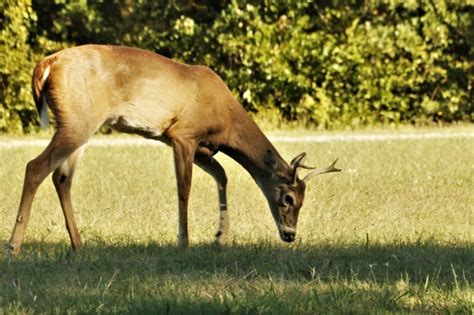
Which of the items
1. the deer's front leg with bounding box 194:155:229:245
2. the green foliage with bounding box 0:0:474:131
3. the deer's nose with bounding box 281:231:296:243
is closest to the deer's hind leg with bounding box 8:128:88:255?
the deer's front leg with bounding box 194:155:229:245

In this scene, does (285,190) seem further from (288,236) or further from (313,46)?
(313,46)

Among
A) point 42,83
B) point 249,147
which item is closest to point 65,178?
point 42,83

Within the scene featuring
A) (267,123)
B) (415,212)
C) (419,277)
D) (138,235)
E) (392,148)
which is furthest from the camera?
(267,123)

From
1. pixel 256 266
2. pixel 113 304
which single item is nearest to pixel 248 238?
pixel 256 266

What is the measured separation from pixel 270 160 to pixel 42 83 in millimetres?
2119

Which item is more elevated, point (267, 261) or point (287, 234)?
point (267, 261)

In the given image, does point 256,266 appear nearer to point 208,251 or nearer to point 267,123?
point 208,251

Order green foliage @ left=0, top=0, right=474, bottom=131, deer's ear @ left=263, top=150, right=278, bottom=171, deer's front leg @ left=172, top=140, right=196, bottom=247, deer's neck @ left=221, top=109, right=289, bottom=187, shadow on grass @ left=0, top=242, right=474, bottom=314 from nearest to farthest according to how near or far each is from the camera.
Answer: shadow on grass @ left=0, top=242, right=474, bottom=314
deer's front leg @ left=172, top=140, right=196, bottom=247
deer's ear @ left=263, top=150, right=278, bottom=171
deer's neck @ left=221, top=109, right=289, bottom=187
green foliage @ left=0, top=0, right=474, bottom=131

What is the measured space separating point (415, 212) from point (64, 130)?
3.72 metres

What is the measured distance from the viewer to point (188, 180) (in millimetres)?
9820

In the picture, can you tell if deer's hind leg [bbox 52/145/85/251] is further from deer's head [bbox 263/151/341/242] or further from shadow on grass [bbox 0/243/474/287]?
deer's head [bbox 263/151/341/242]

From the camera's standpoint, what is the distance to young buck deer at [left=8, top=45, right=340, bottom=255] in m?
8.96

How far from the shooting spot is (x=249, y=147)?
10.3m

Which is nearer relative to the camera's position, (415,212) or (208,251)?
(208,251)
